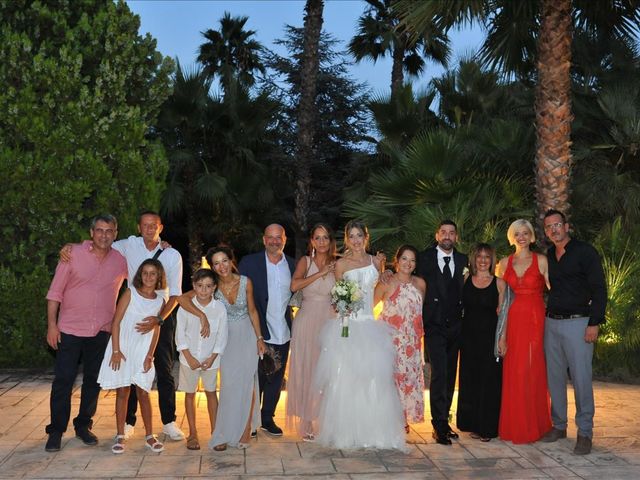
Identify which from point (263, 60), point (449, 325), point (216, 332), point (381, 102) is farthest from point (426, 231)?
point (263, 60)

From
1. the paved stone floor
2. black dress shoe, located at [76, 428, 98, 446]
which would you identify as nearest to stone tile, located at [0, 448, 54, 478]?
the paved stone floor

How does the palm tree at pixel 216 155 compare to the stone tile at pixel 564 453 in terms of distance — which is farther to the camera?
the palm tree at pixel 216 155

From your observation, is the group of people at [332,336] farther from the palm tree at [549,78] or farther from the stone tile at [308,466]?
the palm tree at [549,78]

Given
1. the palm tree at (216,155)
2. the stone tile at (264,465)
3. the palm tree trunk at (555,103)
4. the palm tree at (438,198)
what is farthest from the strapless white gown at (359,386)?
the palm tree at (216,155)

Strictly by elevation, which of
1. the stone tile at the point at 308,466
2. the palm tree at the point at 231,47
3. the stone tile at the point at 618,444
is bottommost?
the stone tile at the point at 308,466

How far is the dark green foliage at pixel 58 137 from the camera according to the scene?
364 inches

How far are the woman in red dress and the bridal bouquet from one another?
1337mm

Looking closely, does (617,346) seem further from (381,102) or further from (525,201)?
(381,102)

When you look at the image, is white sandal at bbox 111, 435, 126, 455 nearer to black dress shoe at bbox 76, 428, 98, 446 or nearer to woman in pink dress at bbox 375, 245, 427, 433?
black dress shoe at bbox 76, 428, 98, 446

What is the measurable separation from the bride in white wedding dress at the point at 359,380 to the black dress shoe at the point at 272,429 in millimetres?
457

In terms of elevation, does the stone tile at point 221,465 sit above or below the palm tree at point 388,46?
below

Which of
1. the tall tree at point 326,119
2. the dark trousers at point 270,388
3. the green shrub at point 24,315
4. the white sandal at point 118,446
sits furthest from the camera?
the tall tree at point 326,119

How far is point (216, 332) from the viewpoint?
6098 millimetres

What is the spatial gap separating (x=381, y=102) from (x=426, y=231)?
20.5ft
